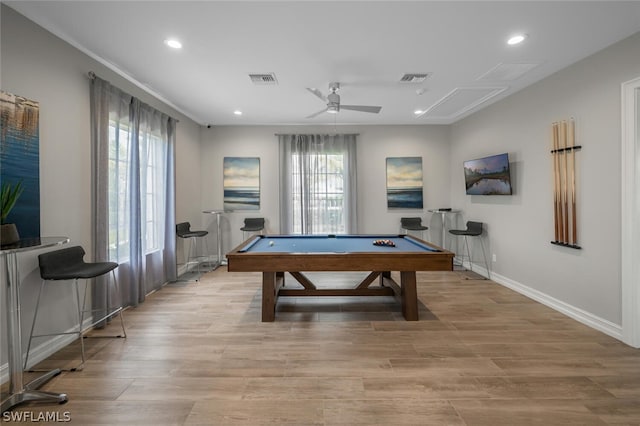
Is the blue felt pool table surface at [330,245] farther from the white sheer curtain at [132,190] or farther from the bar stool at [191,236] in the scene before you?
the white sheer curtain at [132,190]

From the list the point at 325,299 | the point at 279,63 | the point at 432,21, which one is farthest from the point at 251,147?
the point at 432,21

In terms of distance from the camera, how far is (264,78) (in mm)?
3781

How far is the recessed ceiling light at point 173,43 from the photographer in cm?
286

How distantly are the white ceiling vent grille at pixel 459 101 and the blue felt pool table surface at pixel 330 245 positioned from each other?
2.31 meters

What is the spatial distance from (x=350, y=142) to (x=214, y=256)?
12.2ft

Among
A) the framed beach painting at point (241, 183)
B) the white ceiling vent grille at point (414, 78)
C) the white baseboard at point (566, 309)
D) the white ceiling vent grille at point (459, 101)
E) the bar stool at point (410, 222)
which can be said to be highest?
the white ceiling vent grille at point (459, 101)

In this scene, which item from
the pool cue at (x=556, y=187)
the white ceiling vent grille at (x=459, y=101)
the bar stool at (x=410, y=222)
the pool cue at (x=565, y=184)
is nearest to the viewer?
the pool cue at (x=565, y=184)

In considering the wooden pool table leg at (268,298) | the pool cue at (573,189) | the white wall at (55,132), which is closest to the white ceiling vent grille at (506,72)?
the pool cue at (573,189)

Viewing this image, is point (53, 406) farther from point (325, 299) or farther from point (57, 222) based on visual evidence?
point (325, 299)

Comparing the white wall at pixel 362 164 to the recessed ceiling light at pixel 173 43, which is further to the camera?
the white wall at pixel 362 164

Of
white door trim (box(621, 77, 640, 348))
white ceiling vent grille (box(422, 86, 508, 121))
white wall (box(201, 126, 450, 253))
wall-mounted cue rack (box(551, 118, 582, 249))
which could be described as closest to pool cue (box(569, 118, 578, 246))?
wall-mounted cue rack (box(551, 118, 582, 249))

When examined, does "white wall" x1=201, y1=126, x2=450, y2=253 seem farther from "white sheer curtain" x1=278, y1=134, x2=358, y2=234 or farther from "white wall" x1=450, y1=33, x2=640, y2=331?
"white wall" x1=450, y1=33, x2=640, y2=331

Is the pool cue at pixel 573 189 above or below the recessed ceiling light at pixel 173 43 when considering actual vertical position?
below

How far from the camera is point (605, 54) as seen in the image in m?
3.04
